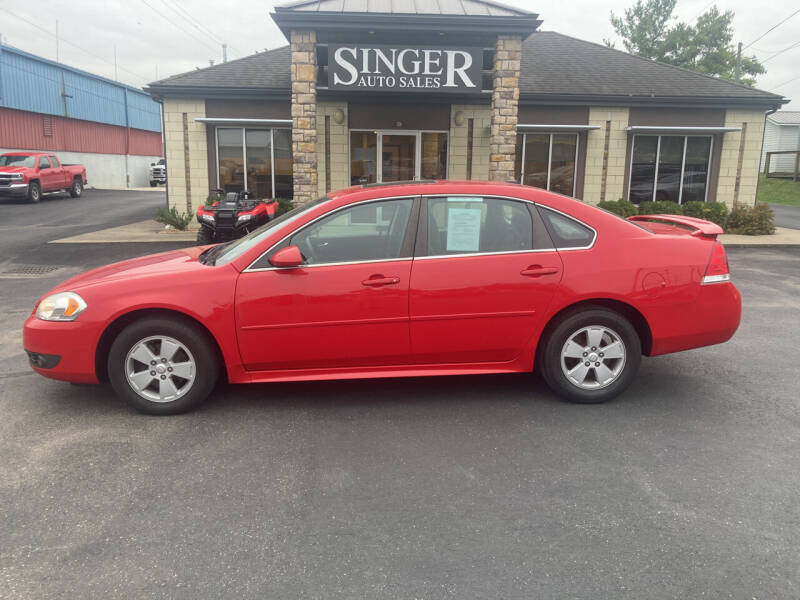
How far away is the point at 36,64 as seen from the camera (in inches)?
1325

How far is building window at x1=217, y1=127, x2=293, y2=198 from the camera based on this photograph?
17.2 metres

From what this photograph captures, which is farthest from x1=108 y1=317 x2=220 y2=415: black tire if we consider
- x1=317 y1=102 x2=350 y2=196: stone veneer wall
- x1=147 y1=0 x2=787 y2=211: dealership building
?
x1=317 y1=102 x2=350 y2=196: stone veneer wall

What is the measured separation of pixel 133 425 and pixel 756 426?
4216 millimetres

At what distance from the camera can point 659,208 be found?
54.9 ft

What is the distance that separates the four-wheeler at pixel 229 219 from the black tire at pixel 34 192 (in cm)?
1591

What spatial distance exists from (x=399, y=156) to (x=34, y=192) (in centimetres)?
1686

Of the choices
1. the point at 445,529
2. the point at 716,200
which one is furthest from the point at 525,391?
the point at 716,200

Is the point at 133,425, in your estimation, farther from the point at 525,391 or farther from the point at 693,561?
the point at 693,561

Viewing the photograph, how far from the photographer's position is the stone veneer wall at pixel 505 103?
13.9m

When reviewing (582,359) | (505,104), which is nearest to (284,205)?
(505,104)

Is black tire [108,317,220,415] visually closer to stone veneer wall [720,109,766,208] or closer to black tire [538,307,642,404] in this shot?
black tire [538,307,642,404]

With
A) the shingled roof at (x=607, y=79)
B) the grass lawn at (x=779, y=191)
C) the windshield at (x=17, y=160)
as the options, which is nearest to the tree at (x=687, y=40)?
the grass lawn at (x=779, y=191)

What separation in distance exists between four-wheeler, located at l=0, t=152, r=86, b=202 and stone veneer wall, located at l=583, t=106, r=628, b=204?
21179 mm

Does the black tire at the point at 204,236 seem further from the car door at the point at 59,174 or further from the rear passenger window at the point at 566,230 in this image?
the car door at the point at 59,174
